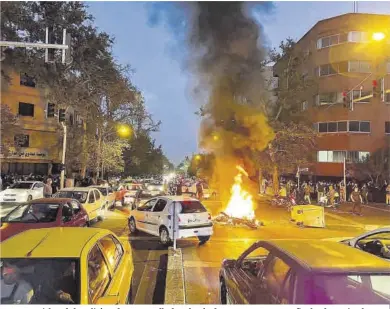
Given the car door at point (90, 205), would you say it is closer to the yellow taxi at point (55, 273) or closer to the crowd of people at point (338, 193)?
the yellow taxi at point (55, 273)

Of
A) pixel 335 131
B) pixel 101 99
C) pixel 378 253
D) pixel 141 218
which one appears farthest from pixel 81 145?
pixel 378 253

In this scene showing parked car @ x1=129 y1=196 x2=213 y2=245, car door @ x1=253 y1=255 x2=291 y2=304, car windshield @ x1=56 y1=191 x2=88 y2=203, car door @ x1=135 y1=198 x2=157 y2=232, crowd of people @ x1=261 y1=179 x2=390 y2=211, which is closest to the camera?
car door @ x1=253 y1=255 x2=291 y2=304

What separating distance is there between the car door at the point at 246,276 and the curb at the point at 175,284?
40.3 inches

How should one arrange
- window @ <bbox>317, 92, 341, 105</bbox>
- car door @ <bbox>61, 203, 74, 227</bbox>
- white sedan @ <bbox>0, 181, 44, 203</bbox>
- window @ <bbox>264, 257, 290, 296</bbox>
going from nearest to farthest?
window @ <bbox>264, 257, 290, 296</bbox> < car door @ <bbox>61, 203, 74, 227</bbox> < white sedan @ <bbox>0, 181, 44, 203</bbox> < window @ <bbox>317, 92, 341, 105</bbox>

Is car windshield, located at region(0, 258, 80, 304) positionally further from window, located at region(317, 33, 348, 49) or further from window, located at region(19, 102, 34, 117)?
window, located at region(317, 33, 348, 49)

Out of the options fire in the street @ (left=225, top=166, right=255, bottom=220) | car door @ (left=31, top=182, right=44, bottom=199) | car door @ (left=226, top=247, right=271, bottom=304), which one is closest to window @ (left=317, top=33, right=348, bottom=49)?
fire in the street @ (left=225, top=166, right=255, bottom=220)

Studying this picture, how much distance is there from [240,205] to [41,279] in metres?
13.7

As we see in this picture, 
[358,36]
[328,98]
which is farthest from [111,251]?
[358,36]

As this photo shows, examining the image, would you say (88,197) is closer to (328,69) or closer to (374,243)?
(374,243)

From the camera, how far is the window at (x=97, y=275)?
3927 mm

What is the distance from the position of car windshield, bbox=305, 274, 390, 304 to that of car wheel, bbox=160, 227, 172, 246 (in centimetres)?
748

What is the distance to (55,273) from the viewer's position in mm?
3893

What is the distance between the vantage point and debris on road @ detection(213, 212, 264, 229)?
47.0ft

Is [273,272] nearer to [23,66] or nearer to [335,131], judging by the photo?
[23,66]
